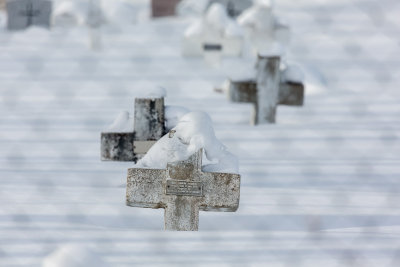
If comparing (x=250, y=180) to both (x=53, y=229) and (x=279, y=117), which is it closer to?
(x=53, y=229)

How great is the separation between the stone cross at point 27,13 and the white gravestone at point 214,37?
5.02 ft

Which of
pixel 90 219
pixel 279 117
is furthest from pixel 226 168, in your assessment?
pixel 279 117

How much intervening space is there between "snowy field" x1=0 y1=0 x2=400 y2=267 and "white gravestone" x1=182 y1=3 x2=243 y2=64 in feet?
0.41

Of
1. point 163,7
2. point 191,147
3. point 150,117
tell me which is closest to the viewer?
point 191,147

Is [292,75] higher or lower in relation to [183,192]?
higher

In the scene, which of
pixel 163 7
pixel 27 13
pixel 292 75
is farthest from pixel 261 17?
pixel 27 13

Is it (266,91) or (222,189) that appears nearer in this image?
(222,189)

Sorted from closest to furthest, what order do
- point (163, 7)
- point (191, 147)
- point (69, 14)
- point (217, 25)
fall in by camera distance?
point (191, 147) → point (217, 25) → point (69, 14) → point (163, 7)

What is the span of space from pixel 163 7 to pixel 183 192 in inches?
216

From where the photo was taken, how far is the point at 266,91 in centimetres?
406

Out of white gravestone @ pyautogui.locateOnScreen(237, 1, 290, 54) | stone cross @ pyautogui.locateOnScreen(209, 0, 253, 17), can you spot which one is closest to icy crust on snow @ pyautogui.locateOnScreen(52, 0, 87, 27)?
stone cross @ pyautogui.locateOnScreen(209, 0, 253, 17)

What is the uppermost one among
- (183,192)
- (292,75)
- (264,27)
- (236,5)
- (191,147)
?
(236,5)

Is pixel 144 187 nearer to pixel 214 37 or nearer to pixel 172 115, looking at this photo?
pixel 172 115

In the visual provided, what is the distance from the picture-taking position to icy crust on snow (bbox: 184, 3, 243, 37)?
579 cm
